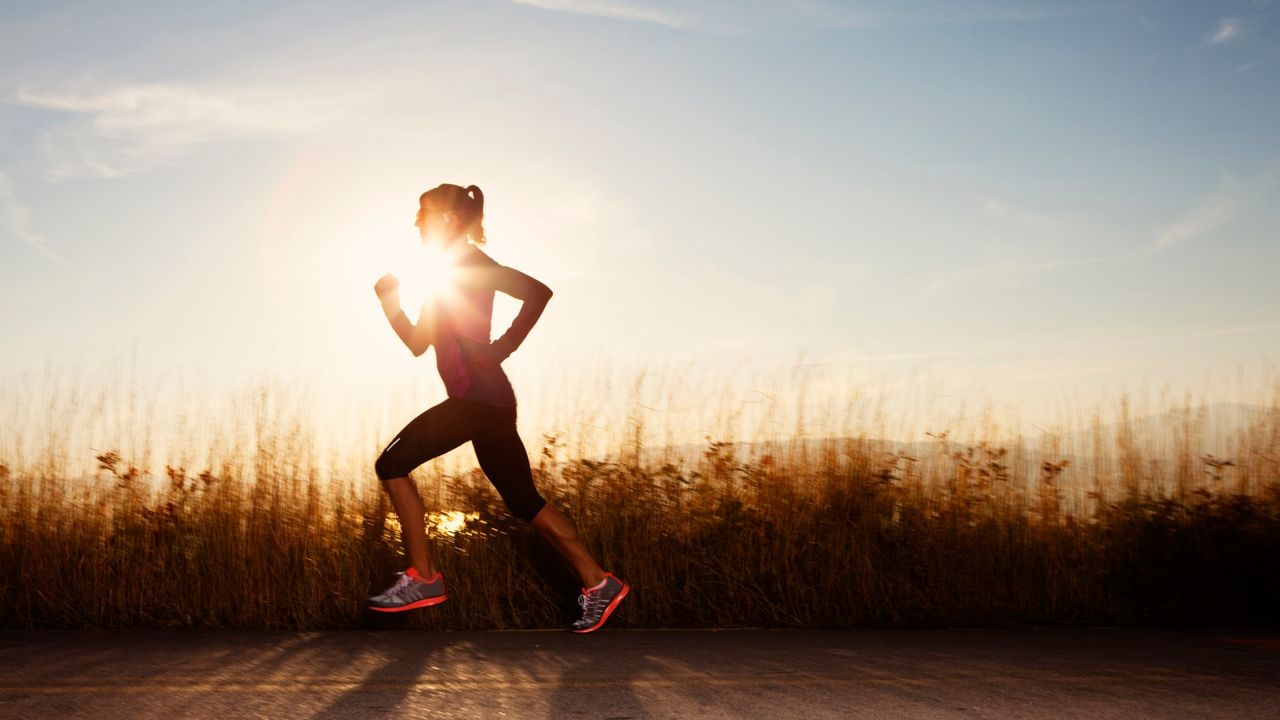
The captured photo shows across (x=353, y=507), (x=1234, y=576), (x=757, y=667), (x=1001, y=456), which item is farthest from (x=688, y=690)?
(x=1234, y=576)

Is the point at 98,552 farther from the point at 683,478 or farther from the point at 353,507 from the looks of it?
the point at 683,478

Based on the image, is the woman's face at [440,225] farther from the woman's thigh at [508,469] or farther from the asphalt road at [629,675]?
the asphalt road at [629,675]

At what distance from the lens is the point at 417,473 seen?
282 inches

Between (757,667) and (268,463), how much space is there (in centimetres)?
354

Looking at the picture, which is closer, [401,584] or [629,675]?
[629,675]

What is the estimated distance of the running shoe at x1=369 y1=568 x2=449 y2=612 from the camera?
5.18m

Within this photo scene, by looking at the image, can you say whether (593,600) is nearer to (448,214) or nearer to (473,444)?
(473,444)

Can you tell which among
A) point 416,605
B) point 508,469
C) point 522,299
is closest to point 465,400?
point 508,469

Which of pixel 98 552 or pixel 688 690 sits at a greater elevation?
pixel 98 552

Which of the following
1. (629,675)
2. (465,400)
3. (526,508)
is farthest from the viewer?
(526,508)

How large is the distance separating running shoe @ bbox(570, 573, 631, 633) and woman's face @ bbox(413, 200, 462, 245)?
1.89 meters

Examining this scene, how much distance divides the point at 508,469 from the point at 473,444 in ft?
0.72

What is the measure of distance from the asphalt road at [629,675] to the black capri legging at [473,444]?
0.74m

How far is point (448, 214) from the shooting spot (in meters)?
5.34
